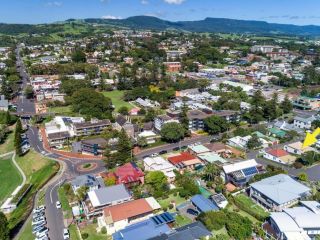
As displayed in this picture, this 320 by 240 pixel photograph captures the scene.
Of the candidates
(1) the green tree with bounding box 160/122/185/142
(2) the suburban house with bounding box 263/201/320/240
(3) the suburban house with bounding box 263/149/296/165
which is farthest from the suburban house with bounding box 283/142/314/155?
(2) the suburban house with bounding box 263/201/320/240

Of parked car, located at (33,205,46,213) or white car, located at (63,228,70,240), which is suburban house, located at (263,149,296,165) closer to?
white car, located at (63,228,70,240)

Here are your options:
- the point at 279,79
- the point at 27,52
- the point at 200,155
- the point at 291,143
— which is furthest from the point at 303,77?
the point at 27,52

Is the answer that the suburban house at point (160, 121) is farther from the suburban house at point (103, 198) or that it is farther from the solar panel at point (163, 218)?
the solar panel at point (163, 218)

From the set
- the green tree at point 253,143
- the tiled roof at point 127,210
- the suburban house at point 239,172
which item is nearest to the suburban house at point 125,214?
the tiled roof at point 127,210

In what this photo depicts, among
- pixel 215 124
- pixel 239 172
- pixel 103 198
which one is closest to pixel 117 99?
pixel 215 124

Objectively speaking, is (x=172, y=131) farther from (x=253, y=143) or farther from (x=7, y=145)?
(x=7, y=145)

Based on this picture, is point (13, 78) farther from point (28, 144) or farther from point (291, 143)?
point (291, 143)
